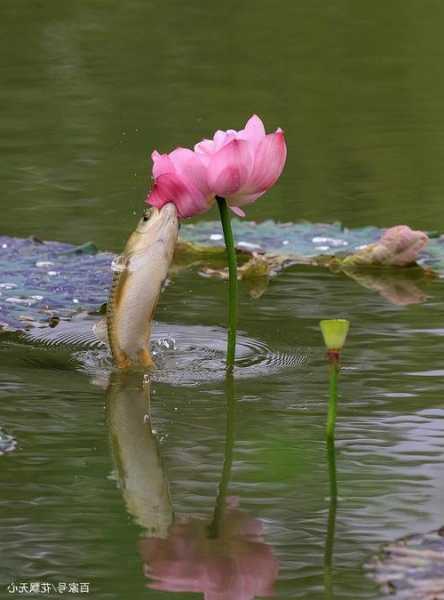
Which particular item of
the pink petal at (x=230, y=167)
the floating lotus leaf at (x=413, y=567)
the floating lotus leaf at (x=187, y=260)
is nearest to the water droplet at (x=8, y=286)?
the floating lotus leaf at (x=187, y=260)

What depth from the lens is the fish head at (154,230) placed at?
3.90 metres

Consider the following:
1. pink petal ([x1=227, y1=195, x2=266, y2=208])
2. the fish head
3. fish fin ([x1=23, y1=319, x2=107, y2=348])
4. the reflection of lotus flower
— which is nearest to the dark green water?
the reflection of lotus flower

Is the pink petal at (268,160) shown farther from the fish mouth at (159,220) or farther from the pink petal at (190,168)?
the fish mouth at (159,220)

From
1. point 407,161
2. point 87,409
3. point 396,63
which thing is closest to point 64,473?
point 87,409

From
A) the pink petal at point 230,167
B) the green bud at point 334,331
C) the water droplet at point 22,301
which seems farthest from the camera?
the water droplet at point 22,301

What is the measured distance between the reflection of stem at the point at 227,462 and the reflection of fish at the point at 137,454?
0.08 metres

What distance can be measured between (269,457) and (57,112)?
528cm

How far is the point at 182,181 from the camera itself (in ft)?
12.0

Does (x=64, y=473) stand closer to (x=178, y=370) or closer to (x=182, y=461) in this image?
(x=182, y=461)

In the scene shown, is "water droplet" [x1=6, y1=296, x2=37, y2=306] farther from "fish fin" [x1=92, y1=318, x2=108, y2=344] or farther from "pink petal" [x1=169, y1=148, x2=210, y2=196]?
"pink petal" [x1=169, y1=148, x2=210, y2=196]

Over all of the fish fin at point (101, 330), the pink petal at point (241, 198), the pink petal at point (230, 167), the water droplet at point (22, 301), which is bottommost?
the fish fin at point (101, 330)

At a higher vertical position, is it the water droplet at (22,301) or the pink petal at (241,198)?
the pink petal at (241,198)

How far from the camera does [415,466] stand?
3.17 metres

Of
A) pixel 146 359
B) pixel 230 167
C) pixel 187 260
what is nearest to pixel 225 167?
pixel 230 167
